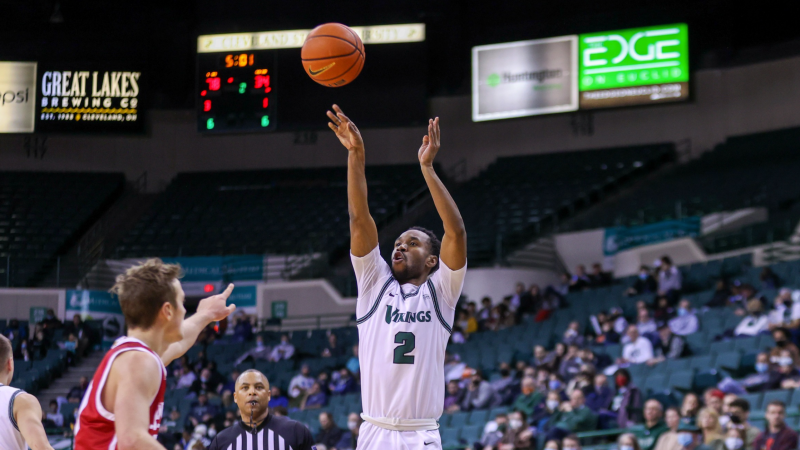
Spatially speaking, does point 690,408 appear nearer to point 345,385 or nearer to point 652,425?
point 652,425

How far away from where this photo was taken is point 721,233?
61.3ft

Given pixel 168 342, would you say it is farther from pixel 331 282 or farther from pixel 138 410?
pixel 331 282

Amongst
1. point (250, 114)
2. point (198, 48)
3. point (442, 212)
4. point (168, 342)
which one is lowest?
point (168, 342)

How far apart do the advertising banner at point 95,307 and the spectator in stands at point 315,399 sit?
23.8ft

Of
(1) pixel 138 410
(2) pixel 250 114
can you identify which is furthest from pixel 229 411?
(1) pixel 138 410

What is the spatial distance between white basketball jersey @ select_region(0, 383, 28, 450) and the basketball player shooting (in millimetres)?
1758

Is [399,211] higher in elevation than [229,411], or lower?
higher

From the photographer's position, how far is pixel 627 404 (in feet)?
35.9

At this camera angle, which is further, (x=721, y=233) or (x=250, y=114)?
(x=250, y=114)

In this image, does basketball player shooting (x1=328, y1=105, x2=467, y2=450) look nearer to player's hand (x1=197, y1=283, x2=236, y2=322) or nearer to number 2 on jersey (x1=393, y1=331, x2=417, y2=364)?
number 2 on jersey (x1=393, y1=331, x2=417, y2=364)

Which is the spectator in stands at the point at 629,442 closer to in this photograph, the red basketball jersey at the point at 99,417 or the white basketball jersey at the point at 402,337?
the white basketball jersey at the point at 402,337

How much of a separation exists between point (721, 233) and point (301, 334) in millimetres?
8237

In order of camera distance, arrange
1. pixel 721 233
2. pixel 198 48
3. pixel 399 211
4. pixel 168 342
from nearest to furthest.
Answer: pixel 168 342 → pixel 721 233 → pixel 198 48 → pixel 399 211

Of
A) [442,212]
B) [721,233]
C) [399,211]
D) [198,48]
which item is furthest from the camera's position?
[399,211]
